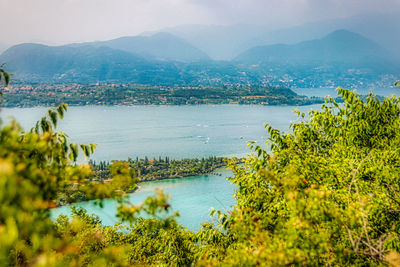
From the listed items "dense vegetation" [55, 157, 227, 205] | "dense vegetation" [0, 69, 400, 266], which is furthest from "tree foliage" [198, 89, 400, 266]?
"dense vegetation" [55, 157, 227, 205]

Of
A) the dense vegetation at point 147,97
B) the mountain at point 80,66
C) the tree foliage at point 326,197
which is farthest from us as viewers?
the mountain at point 80,66

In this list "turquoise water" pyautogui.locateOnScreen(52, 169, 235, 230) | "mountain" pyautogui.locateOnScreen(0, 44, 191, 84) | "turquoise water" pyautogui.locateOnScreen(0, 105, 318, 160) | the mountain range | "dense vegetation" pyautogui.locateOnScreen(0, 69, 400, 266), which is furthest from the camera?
"mountain" pyautogui.locateOnScreen(0, 44, 191, 84)

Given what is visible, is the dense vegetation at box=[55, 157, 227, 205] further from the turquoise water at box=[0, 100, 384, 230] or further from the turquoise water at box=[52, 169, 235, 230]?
the turquoise water at box=[0, 100, 384, 230]

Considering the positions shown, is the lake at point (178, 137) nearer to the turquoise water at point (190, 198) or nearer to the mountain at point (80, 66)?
the turquoise water at point (190, 198)

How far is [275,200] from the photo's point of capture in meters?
3.12

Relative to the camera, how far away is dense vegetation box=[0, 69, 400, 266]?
1127 mm

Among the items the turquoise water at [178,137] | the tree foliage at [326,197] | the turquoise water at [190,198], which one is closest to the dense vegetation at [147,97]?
the turquoise water at [178,137]

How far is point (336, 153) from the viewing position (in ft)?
12.1

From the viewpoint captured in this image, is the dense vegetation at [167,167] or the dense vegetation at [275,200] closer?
the dense vegetation at [275,200]

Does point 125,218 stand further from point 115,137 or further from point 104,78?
point 104,78

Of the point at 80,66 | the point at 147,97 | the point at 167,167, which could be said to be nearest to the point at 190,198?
the point at 167,167

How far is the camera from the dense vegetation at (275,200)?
1.13 metres

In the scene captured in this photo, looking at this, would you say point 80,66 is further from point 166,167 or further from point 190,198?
point 190,198

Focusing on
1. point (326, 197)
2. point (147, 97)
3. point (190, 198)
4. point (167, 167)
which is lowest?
point (190, 198)
